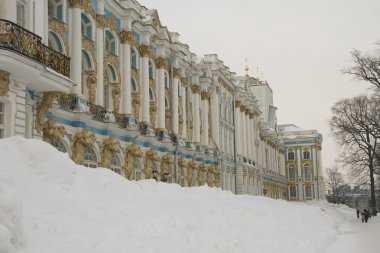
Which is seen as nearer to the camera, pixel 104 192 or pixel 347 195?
pixel 104 192

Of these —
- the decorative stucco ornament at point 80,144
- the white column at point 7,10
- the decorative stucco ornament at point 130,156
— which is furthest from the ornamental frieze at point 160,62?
the white column at point 7,10

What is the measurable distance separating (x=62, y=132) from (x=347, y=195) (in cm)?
10752

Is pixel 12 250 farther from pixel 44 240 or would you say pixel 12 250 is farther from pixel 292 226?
pixel 292 226

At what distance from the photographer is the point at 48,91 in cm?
1870

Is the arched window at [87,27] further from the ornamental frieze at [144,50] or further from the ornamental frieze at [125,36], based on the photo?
the ornamental frieze at [144,50]

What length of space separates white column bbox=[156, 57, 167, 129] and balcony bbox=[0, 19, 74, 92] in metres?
14.2

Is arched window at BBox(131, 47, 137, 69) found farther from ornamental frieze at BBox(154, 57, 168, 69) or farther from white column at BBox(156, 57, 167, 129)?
white column at BBox(156, 57, 167, 129)

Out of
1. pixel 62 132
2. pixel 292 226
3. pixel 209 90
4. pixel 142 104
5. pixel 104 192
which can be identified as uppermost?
pixel 209 90

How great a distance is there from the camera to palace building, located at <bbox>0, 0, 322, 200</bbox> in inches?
652

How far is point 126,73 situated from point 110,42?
73.8 inches

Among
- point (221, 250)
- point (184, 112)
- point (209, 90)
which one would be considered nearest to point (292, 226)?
point (221, 250)

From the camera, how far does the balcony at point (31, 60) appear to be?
1478cm

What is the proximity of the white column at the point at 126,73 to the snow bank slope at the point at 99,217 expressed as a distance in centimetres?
1328

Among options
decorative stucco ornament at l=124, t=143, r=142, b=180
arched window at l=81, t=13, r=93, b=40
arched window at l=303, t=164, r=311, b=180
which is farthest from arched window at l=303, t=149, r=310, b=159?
arched window at l=81, t=13, r=93, b=40
